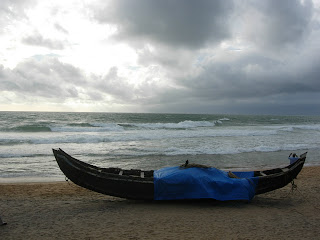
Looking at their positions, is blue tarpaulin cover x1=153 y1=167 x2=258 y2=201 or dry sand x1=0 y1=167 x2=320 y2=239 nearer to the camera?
dry sand x1=0 y1=167 x2=320 y2=239

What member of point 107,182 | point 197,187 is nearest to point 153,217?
point 197,187

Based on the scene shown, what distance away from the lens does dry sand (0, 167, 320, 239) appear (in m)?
4.56

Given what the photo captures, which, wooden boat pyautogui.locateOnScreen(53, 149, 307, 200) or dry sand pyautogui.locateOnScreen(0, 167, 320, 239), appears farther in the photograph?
wooden boat pyautogui.locateOnScreen(53, 149, 307, 200)

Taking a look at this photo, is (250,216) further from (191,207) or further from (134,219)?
(134,219)

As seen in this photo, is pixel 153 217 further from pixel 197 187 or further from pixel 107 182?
pixel 107 182

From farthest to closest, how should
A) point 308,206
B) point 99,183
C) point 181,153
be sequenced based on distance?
1. point 181,153
2. point 308,206
3. point 99,183

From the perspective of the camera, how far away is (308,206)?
6.27 metres

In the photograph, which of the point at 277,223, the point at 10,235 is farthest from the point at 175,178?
the point at 10,235

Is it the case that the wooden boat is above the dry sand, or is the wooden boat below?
above

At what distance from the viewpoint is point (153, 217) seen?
5.30 meters

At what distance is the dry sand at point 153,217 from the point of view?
15.0 ft

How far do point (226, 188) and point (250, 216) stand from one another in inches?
31.1

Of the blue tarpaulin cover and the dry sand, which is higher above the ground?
the blue tarpaulin cover

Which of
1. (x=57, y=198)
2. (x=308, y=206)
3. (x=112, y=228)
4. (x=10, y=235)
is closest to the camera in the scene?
(x=10, y=235)
